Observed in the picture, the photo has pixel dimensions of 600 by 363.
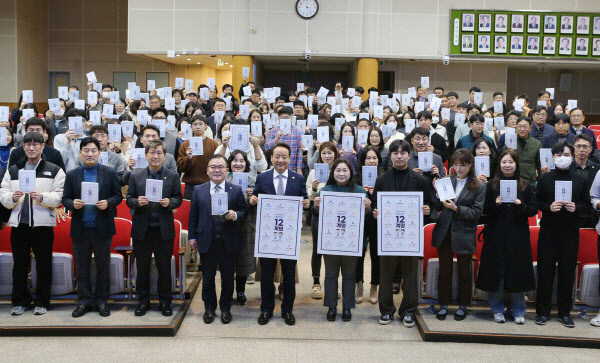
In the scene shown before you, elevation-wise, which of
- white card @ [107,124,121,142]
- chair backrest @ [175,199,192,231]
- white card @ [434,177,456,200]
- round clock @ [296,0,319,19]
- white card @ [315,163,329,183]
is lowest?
chair backrest @ [175,199,192,231]

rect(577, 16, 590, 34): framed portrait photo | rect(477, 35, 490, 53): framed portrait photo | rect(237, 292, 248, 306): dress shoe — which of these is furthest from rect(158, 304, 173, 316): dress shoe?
rect(577, 16, 590, 34): framed portrait photo

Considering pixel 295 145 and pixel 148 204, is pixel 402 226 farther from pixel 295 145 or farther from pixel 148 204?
pixel 295 145

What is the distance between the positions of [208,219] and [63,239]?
1616 millimetres

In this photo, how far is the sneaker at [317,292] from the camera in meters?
5.93

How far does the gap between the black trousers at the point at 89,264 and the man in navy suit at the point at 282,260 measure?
1407 millimetres

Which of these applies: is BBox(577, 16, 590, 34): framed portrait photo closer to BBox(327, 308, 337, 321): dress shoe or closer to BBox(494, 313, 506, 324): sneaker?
BBox(494, 313, 506, 324): sneaker

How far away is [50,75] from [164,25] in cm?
545

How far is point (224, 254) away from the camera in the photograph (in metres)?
5.24

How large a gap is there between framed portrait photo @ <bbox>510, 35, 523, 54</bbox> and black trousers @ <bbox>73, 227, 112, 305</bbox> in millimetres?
12209

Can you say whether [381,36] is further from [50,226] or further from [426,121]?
[50,226]

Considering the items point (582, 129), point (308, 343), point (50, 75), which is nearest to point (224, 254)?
point (308, 343)

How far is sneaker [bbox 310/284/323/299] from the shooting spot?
593cm

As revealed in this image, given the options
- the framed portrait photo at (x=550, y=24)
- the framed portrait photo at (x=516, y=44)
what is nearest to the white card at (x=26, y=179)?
the framed portrait photo at (x=516, y=44)

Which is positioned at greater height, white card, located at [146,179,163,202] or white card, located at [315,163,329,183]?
white card, located at [315,163,329,183]
